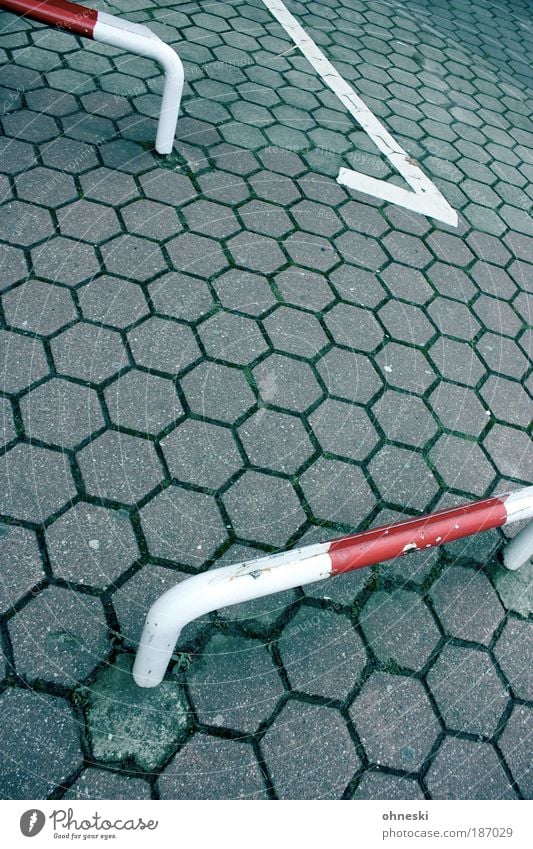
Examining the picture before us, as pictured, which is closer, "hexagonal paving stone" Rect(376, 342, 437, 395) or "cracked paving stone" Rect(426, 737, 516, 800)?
"cracked paving stone" Rect(426, 737, 516, 800)

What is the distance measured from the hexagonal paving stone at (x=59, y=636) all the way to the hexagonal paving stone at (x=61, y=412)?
0.64 metres

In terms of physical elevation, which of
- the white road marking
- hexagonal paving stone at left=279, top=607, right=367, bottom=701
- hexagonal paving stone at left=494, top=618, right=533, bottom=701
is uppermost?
the white road marking

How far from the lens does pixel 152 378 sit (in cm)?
272

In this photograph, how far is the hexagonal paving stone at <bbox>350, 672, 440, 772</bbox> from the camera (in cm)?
203

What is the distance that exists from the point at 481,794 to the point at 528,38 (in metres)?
7.57

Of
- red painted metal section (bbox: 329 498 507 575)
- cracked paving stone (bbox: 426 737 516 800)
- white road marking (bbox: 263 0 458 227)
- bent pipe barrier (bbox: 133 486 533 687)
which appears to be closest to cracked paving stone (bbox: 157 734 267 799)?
bent pipe barrier (bbox: 133 486 533 687)

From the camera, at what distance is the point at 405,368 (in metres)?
3.10

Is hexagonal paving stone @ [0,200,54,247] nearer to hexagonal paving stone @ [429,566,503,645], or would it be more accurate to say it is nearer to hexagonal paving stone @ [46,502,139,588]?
hexagonal paving stone @ [46,502,139,588]

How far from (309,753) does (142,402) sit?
58.8 inches

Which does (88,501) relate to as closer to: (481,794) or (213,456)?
(213,456)

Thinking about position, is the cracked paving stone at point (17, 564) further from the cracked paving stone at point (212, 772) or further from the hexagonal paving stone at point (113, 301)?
the hexagonal paving stone at point (113, 301)

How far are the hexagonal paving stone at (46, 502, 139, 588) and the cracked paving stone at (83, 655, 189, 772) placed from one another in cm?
31

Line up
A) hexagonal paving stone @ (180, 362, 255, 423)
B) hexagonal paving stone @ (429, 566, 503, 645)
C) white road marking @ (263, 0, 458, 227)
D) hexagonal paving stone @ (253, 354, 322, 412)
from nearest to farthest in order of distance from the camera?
1. hexagonal paving stone @ (429, 566, 503, 645)
2. hexagonal paving stone @ (180, 362, 255, 423)
3. hexagonal paving stone @ (253, 354, 322, 412)
4. white road marking @ (263, 0, 458, 227)

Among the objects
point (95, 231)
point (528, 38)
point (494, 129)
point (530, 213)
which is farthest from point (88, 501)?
point (528, 38)
